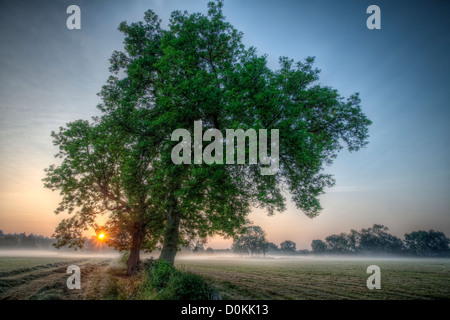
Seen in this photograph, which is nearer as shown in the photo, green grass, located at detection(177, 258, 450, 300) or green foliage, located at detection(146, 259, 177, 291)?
green foliage, located at detection(146, 259, 177, 291)

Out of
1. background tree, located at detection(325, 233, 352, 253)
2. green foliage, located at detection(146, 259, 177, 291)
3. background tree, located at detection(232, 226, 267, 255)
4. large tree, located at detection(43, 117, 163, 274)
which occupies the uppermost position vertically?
large tree, located at detection(43, 117, 163, 274)

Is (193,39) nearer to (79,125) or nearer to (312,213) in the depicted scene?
(79,125)

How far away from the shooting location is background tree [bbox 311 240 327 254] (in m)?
168

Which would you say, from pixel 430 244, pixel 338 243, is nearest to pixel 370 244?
pixel 338 243

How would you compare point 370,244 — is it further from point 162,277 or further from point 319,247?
point 162,277

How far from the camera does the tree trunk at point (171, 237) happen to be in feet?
52.1

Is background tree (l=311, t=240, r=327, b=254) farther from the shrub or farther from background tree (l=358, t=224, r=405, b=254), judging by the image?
the shrub

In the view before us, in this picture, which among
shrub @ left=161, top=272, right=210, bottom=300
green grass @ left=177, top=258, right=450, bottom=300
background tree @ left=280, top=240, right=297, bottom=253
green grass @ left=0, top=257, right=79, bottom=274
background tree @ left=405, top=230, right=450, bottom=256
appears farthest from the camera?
background tree @ left=280, top=240, right=297, bottom=253

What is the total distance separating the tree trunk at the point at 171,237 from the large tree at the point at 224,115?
0.08m

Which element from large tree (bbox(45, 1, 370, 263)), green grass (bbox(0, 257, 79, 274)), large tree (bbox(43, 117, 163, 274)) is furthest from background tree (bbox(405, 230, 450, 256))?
green grass (bbox(0, 257, 79, 274))

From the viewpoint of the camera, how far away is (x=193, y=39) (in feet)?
48.3

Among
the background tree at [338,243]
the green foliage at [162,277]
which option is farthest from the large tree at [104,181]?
the background tree at [338,243]
